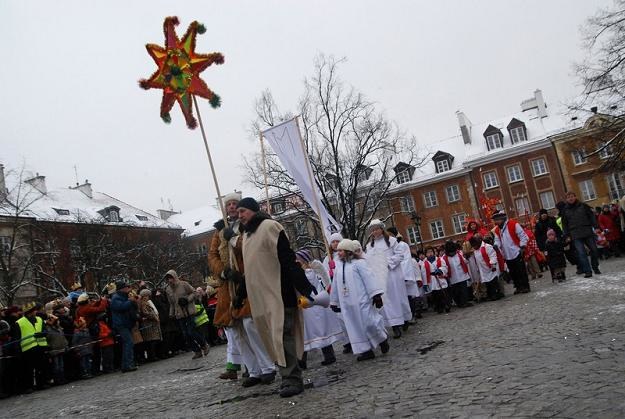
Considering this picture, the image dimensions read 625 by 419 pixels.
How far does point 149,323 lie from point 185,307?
7.20ft

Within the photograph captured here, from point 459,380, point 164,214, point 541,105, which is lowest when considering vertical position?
point 459,380

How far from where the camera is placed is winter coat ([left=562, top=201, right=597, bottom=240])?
12.0m

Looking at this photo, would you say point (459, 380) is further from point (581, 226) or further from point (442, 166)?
point (442, 166)

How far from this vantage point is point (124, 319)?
1266 centimetres

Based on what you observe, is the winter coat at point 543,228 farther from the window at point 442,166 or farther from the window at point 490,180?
the window at point 442,166

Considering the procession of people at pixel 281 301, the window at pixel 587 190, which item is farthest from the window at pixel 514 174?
the procession of people at pixel 281 301

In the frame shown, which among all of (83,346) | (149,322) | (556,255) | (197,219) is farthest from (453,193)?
(83,346)

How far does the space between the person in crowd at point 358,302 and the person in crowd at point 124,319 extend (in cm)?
661

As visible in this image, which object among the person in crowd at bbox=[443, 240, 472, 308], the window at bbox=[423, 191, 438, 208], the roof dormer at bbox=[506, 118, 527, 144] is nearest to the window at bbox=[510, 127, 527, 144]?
the roof dormer at bbox=[506, 118, 527, 144]

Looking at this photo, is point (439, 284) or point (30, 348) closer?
point (30, 348)

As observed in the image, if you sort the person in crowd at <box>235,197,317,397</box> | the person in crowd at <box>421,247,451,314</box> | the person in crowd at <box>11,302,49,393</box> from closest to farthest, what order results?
the person in crowd at <box>235,197,317,397</box>
the person in crowd at <box>11,302,49,393</box>
the person in crowd at <box>421,247,451,314</box>

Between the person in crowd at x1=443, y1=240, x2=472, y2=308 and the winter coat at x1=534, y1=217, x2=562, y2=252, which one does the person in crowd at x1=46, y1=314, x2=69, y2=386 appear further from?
the winter coat at x1=534, y1=217, x2=562, y2=252

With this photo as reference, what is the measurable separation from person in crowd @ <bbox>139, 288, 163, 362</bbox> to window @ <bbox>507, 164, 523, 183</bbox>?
43.5 metres

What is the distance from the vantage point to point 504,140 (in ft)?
174
